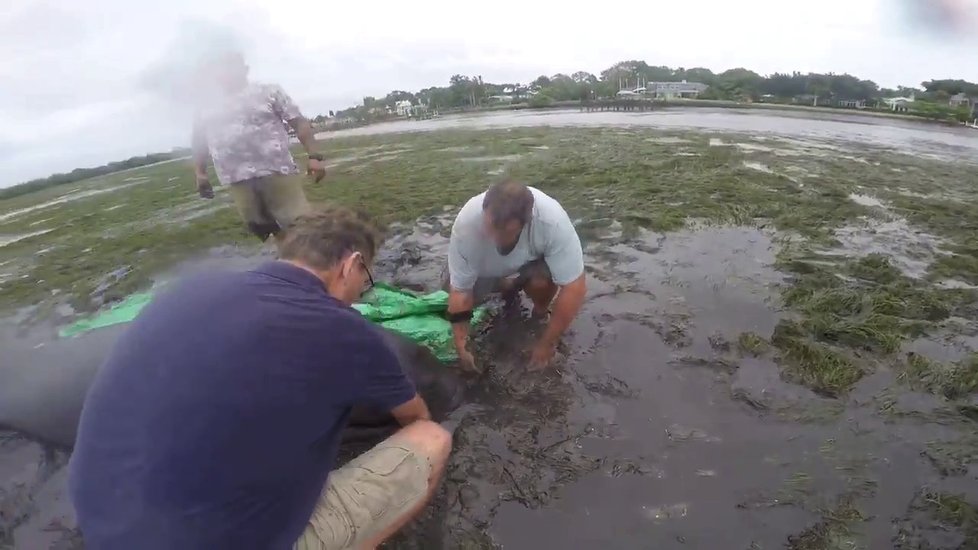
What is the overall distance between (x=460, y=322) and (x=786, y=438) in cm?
198

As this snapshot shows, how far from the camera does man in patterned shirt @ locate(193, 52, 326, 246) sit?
4594mm

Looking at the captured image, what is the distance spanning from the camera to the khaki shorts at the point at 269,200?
4.87 m

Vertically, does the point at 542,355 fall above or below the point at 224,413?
below

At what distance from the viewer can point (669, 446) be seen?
9.52 ft

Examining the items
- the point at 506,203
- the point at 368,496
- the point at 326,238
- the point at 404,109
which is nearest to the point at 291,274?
the point at 326,238

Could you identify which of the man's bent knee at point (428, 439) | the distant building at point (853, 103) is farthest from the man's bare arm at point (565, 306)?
the distant building at point (853, 103)

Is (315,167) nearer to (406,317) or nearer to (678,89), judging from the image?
(406,317)

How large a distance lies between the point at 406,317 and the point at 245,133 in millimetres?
2296

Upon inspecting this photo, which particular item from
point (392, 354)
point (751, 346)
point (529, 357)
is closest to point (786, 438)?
point (751, 346)

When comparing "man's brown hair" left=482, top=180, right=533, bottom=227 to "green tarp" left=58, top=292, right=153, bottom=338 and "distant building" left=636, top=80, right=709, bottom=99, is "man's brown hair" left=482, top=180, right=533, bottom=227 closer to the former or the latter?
"green tarp" left=58, top=292, right=153, bottom=338

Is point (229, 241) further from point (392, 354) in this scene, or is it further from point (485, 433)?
point (392, 354)

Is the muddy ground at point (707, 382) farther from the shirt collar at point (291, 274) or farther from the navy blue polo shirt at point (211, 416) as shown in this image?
the shirt collar at point (291, 274)

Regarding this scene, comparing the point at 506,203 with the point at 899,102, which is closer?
the point at 506,203

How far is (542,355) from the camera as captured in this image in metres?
3.64
